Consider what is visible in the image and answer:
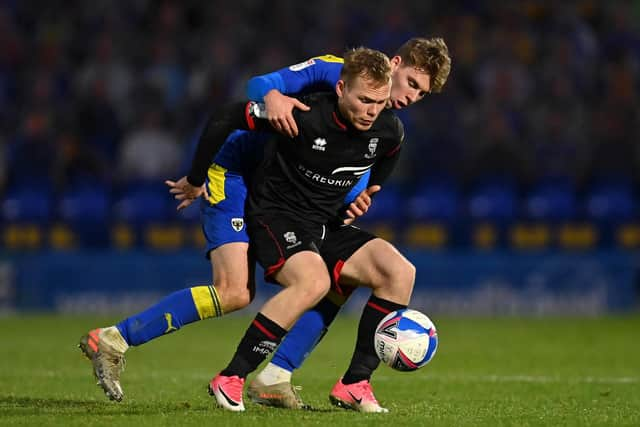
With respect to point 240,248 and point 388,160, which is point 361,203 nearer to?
point 388,160

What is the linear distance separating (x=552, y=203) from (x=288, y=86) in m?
7.97

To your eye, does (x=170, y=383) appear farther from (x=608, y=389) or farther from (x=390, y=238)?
(x=390, y=238)

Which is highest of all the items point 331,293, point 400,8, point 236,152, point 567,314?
point 400,8

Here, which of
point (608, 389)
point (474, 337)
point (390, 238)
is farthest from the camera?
point (390, 238)

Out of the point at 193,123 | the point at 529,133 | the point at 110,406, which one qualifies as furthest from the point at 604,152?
the point at 110,406

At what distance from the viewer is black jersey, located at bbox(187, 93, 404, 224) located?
20.1 ft

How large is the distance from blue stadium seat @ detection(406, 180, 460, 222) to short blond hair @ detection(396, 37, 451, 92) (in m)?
7.48

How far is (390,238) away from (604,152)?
9.20 feet

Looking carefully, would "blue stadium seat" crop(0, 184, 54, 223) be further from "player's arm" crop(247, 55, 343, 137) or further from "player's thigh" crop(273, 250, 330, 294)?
"player's thigh" crop(273, 250, 330, 294)

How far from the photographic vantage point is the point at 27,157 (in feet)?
48.3

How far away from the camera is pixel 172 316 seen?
247 inches

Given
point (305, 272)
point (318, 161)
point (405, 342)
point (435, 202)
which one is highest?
point (318, 161)

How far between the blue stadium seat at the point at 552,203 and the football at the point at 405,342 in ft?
25.5

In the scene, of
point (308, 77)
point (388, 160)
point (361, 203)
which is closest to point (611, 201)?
point (388, 160)
